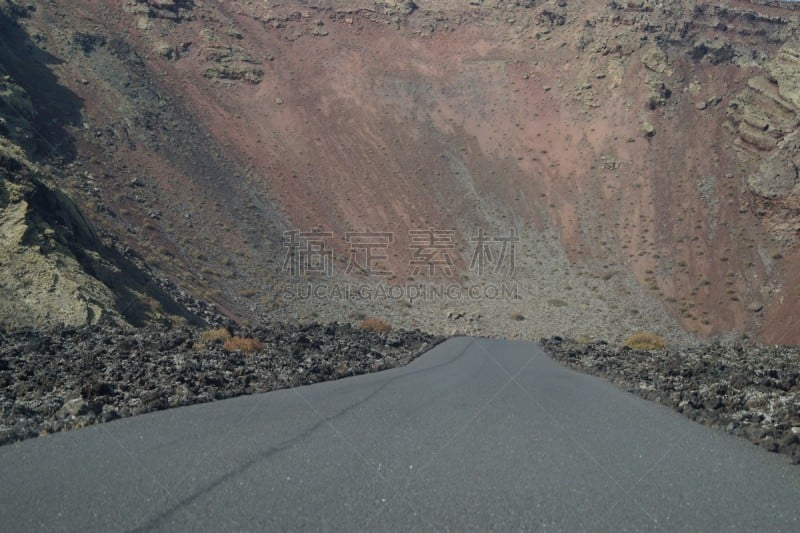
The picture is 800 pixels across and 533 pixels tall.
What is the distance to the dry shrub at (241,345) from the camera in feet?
Answer: 42.3

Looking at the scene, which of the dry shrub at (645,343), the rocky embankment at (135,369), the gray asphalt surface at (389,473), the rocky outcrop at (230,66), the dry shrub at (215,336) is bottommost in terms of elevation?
the dry shrub at (645,343)

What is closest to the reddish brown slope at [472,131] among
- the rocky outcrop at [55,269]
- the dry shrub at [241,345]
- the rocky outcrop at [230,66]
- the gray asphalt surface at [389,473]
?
the rocky outcrop at [230,66]

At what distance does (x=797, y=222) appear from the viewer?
1622 inches

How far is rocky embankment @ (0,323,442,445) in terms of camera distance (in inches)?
270

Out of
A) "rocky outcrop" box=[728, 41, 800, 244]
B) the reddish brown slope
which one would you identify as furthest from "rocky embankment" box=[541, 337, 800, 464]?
"rocky outcrop" box=[728, 41, 800, 244]

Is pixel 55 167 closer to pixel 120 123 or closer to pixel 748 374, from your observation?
pixel 120 123

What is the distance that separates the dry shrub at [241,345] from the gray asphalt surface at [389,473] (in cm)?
547

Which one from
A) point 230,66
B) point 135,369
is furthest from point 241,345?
point 230,66

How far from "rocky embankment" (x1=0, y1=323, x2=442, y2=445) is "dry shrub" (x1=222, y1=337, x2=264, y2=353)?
0.02 meters

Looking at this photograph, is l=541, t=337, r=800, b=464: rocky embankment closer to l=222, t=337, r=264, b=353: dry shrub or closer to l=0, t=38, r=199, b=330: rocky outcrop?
l=222, t=337, r=264, b=353: dry shrub

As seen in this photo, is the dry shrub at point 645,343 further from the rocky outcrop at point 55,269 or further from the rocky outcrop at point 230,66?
the rocky outcrop at point 230,66

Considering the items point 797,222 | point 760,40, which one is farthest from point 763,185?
point 760,40

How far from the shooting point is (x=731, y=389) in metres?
9.55

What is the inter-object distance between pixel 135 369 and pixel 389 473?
21.3 feet
